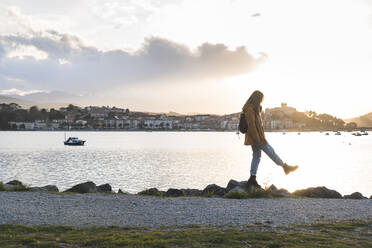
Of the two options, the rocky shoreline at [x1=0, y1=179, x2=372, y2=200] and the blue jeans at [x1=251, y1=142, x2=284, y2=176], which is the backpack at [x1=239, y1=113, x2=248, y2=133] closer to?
the blue jeans at [x1=251, y1=142, x2=284, y2=176]

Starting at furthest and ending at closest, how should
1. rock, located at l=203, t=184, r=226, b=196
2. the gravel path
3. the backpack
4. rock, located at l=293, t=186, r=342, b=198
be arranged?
rock, located at l=203, t=184, r=226, b=196 → rock, located at l=293, t=186, r=342, b=198 → the backpack → the gravel path

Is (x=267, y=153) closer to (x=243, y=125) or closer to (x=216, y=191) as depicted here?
(x=243, y=125)

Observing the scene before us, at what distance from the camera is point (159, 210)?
8820mm

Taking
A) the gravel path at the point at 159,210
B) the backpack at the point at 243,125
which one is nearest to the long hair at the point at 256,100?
the backpack at the point at 243,125

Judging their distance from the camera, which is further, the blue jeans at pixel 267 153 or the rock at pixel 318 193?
the rock at pixel 318 193

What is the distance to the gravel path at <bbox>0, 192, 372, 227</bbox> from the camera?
7.69 metres

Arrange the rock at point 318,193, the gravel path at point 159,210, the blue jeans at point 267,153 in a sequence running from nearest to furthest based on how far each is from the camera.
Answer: the gravel path at point 159,210, the blue jeans at point 267,153, the rock at point 318,193

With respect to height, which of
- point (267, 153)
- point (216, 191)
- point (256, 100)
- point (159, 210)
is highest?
point (256, 100)

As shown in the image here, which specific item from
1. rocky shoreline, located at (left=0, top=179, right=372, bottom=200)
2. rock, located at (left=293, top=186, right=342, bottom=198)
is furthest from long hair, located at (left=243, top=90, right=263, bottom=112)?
rock, located at (left=293, top=186, right=342, bottom=198)

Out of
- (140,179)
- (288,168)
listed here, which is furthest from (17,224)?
(140,179)

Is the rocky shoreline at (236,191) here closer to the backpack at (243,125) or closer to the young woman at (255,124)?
the young woman at (255,124)

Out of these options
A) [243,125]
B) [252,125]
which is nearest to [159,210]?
[243,125]

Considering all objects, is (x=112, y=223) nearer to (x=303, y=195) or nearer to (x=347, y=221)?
(x=347, y=221)

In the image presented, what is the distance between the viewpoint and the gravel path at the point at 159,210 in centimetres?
769
